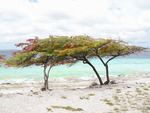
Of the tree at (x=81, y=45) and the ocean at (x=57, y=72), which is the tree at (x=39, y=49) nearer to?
the tree at (x=81, y=45)

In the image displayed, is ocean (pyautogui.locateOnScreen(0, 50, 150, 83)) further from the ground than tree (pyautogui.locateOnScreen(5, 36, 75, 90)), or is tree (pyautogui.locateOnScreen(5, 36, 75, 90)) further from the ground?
tree (pyautogui.locateOnScreen(5, 36, 75, 90))

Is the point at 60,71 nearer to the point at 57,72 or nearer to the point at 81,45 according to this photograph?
the point at 57,72

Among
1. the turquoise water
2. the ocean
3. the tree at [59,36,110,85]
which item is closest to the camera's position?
the tree at [59,36,110,85]

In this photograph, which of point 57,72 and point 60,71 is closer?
point 57,72

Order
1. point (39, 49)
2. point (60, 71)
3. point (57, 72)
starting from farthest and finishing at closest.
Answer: point (60, 71), point (57, 72), point (39, 49)

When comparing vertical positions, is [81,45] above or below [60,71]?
above

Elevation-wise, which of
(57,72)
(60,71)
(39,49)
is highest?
(39,49)

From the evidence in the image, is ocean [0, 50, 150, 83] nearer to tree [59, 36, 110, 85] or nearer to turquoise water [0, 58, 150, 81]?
turquoise water [0, 58, 150, 81]

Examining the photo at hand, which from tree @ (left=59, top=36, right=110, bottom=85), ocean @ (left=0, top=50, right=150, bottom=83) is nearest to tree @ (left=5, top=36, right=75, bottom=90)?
tree @ (left=59, top=36, right=110, bottom=85)

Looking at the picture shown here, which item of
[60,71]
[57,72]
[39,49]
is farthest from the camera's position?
[60,71]

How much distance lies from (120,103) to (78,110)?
2.79 meters

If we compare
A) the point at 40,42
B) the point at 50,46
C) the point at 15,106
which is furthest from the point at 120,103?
the point at 40,42

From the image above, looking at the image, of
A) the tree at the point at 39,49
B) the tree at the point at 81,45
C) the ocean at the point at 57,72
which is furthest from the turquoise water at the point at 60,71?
the tree at the point at 81,45

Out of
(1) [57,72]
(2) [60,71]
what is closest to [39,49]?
(1) [57,72]
